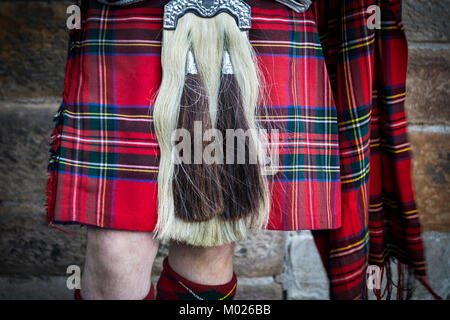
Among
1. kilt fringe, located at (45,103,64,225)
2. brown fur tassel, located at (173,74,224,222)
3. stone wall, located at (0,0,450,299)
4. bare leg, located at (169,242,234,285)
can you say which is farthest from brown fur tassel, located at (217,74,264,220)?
stone wall, located at (0,0,450,299)

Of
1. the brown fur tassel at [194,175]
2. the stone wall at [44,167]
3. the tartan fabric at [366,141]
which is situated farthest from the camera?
the stone wall at [44,167]

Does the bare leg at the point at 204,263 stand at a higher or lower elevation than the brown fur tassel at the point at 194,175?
lower

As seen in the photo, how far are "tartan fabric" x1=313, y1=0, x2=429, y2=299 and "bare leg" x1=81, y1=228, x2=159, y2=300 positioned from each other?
460 millimetres

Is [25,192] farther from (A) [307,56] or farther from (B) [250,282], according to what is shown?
(A) [307,56]

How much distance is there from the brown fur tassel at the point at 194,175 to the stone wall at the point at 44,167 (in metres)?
0.72

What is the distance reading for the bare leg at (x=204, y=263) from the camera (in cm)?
82

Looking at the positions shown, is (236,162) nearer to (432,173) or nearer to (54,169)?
(54,169)

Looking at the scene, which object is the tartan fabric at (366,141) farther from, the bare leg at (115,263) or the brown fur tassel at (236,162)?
the bare leg at (115,263)

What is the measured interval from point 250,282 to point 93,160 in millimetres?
932

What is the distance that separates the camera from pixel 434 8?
1.21 metres

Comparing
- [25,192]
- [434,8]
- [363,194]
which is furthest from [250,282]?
[434,8]

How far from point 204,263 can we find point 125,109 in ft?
1.33

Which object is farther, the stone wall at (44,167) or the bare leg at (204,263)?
the stone wall at (44,167)

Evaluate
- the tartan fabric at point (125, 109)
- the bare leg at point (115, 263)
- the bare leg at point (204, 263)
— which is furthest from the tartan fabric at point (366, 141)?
the bare leg at point (115, 263)
